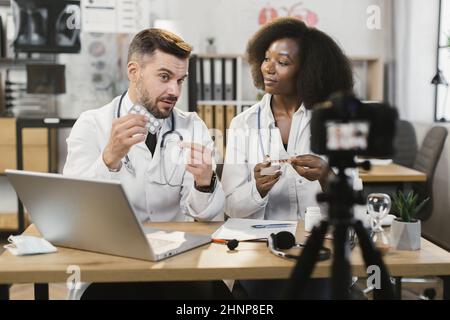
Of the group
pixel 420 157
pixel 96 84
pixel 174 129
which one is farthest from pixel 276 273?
pixel 96 84

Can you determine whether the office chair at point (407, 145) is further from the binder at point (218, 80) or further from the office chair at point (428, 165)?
the binder at point (218, 80)

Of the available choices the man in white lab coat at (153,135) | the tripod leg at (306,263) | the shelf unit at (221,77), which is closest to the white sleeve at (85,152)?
the man in white lab coat at (153,135)

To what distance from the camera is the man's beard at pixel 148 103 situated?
1.94 meters

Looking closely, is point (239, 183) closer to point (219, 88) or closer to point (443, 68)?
point (219, 88)

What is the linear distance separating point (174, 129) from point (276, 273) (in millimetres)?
890

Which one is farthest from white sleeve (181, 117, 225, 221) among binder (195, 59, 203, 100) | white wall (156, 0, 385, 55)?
white wall (156, 0, 385, 55)

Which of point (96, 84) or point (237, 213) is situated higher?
point (96, 84)

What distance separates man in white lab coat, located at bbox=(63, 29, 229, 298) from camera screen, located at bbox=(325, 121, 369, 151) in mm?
904

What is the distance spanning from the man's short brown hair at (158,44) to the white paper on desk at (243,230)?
66 centimetres

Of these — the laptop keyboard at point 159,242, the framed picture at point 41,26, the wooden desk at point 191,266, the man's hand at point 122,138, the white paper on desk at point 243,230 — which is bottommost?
the wooden desk at point 191,266

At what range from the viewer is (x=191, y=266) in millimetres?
1199
